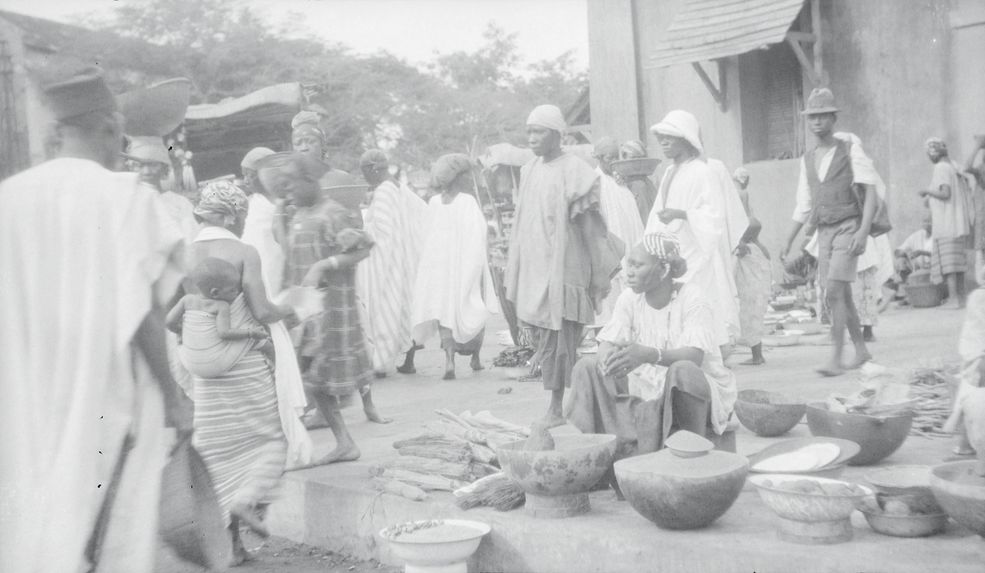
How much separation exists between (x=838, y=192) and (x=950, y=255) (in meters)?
4.97

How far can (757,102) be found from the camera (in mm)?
14469

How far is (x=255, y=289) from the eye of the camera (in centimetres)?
489

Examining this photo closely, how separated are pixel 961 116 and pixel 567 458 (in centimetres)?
964

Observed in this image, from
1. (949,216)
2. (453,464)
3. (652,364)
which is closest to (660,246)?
(652,364)

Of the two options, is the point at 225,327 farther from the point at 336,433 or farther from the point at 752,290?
the point at 752,290

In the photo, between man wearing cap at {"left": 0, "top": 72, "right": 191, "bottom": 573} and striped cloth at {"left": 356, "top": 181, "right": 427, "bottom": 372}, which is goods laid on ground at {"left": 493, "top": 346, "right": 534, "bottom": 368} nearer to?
striped cloth at {"left": 356, "top": 181, "right": 427, "bottom": 372}

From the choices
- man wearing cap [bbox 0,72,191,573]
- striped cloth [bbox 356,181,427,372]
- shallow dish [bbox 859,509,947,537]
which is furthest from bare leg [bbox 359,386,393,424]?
man wearing cap [bbox 0,72,191,573]

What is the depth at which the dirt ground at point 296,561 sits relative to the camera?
4906 mm

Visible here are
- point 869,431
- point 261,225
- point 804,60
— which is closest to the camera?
point 869,431

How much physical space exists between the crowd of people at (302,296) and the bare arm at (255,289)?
11mm

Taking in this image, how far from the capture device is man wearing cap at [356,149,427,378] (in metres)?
8.71

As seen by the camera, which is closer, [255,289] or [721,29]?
[255,289]

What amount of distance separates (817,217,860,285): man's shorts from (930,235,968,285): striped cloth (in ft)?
15.8

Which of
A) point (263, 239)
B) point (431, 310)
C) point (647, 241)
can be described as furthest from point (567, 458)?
point (431, 310)
